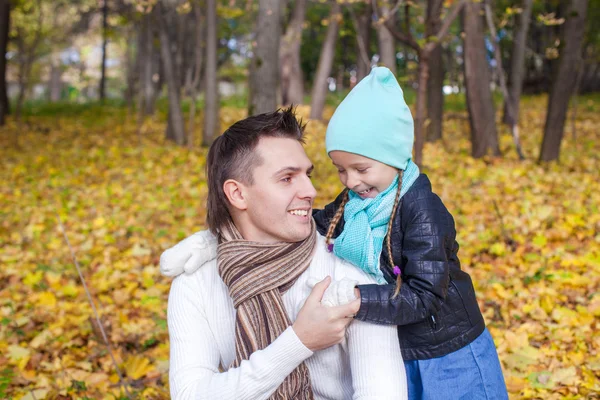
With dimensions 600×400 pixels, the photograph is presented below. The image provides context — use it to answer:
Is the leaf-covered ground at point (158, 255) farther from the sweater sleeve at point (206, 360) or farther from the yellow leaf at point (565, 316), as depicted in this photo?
the sweater sleeve at point (206, 360)

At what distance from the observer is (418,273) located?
179cm

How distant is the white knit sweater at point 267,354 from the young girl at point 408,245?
0.10 m

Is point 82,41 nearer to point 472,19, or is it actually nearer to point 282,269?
point 472,19

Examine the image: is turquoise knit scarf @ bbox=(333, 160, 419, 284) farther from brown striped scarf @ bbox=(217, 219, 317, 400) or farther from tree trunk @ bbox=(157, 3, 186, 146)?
tree trunk @ bbox=(157, 3, 186, 146)

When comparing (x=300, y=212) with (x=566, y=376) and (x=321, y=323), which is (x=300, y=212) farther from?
(x=566, y=376)

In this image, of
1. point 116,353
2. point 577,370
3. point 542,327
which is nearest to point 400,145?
point 577,370

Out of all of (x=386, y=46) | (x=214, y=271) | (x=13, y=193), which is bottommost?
(x=13, y=193)

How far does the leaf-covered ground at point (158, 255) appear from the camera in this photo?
357 cm

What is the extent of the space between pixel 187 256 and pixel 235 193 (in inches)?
10.4

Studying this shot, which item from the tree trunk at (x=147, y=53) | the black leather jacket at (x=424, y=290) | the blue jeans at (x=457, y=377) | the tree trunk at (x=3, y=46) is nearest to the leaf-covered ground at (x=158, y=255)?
the blue jeans at (x=457, y=377)

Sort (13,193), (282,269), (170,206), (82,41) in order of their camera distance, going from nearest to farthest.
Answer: (282,269) < (170,206) < (13,193) < (82,41)

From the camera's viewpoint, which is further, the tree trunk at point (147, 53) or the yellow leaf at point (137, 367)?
the tree trunk at point (147, 53)

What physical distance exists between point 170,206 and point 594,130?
341 inches

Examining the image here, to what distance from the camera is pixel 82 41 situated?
96.9 ft
